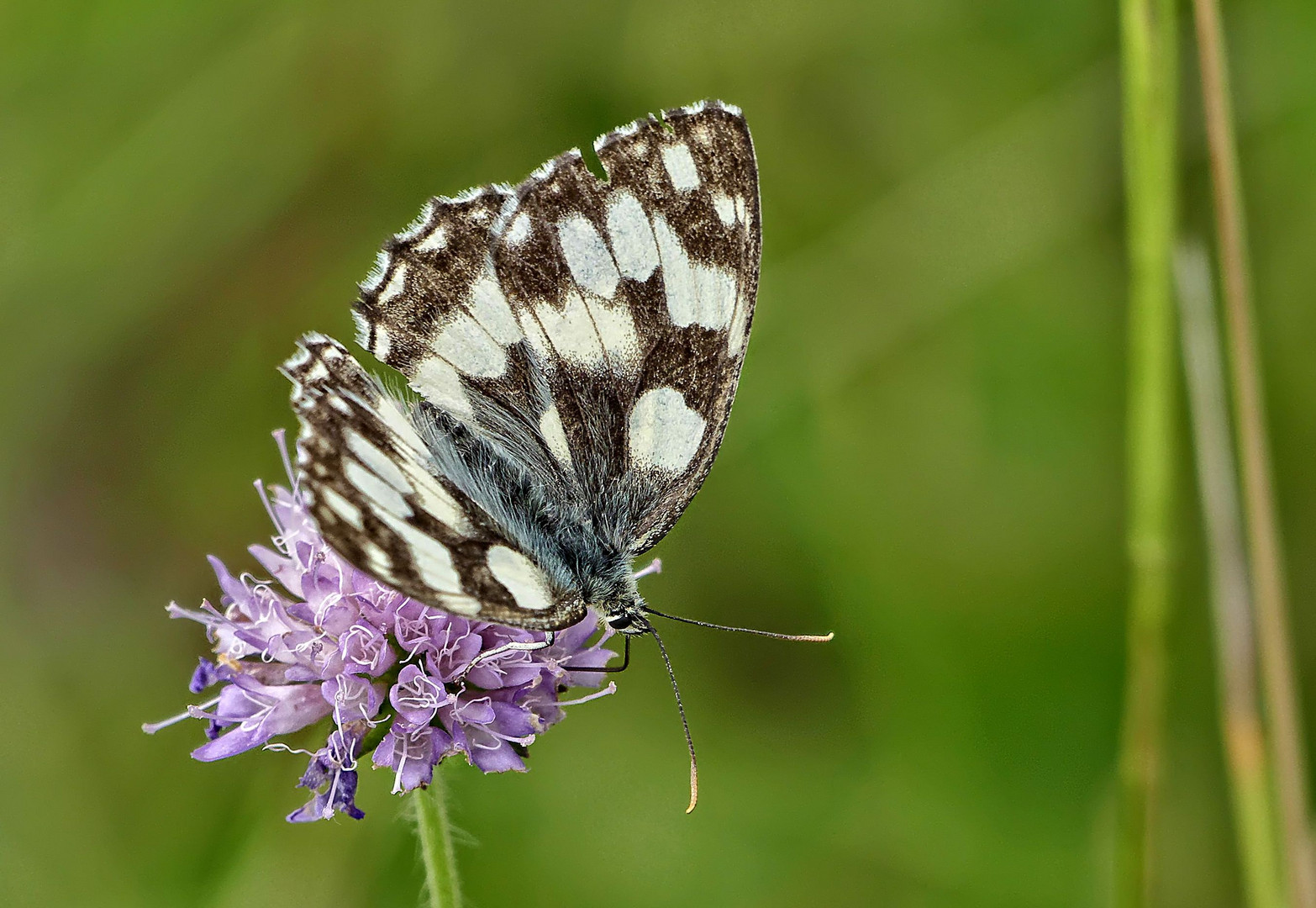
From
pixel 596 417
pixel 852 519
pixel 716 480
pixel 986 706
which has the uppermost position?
pixel 596 417

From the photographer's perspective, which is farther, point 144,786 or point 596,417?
point 144,786

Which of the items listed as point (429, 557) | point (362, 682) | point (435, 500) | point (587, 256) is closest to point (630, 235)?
point (587, 256)

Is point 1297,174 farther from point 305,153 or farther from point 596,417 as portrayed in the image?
point 305,153

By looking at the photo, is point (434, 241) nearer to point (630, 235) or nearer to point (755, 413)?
point (630, 235)

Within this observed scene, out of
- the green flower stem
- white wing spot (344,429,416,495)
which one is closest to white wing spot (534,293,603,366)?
white wing spot (344,429,416,495)

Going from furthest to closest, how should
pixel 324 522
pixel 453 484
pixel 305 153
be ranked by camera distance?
pixel 305 153 < pixel 453 484 < pixel 324 522

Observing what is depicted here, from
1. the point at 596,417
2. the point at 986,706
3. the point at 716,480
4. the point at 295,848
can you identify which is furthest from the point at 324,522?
the point at 986,706

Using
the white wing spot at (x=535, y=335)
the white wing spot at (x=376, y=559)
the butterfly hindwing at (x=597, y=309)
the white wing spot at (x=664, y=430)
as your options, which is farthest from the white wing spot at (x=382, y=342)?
the white wing spot at (x=376, y=559)
